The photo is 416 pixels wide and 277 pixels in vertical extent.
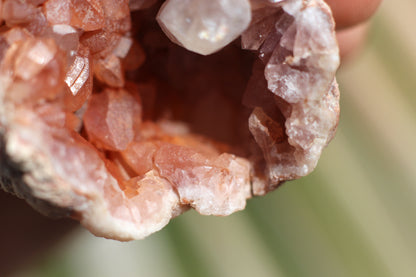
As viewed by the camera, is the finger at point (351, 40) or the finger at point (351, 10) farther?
the finger at point (351, 40)

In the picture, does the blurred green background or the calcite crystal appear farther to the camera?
the blurred green background

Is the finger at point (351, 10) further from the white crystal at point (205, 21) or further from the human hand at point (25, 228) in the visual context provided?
the white crystal at point (205, 21)

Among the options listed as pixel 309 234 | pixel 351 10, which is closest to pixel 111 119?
pixel 351 10

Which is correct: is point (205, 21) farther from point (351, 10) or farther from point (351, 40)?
point (351, 40)

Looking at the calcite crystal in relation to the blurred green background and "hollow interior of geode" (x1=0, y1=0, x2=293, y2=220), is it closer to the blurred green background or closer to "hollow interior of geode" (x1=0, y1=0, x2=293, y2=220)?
"hollow interior of geode" (x1=0, y1=0, x2=293, y2=220)

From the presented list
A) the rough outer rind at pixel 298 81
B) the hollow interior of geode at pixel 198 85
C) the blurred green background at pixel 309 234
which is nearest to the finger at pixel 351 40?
the blurred green background at pixel 309 234

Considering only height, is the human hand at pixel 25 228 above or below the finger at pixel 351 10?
below

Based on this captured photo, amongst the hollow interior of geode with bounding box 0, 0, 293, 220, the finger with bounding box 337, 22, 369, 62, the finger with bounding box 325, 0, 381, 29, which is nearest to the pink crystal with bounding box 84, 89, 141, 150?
the hollow interior of geode with bounding box 0, 0, 293, 220
